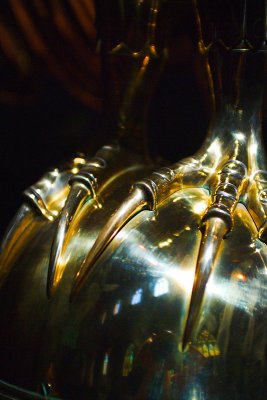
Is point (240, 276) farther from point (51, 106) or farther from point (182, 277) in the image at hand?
point (51, 106)

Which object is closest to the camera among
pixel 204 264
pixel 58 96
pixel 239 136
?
pixel 204 264

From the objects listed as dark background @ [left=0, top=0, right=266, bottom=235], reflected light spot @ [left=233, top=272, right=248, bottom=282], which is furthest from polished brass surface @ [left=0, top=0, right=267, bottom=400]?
dark background @ [left=0, top=0, right=266, bottom=235]

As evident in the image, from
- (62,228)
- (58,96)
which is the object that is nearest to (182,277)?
(62,228)

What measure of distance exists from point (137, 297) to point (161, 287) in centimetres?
2

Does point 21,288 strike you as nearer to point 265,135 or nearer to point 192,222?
point 192,222

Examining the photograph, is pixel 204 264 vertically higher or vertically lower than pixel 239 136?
lower

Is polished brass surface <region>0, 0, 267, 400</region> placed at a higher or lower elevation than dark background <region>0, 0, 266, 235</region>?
lower

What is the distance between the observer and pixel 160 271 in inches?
22.0

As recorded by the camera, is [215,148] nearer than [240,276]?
No

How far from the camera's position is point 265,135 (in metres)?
0.88

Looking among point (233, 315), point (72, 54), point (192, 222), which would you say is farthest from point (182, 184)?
point (72, 54)

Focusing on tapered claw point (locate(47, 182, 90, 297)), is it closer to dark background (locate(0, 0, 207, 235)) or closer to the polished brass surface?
the polished brass surface

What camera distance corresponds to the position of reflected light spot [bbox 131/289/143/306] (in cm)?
54

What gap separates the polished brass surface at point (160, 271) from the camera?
1.70 ft
